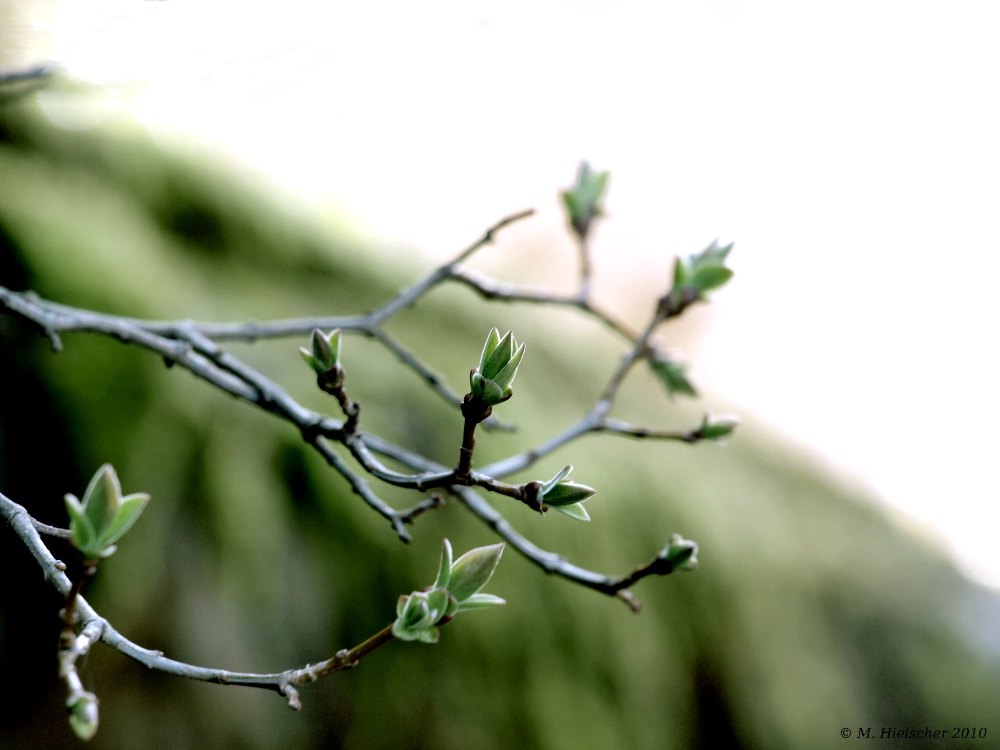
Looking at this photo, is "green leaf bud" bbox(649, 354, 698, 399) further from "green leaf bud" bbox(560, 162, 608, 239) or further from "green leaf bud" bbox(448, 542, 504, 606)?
"green leaf bud" bbox(448, 542, 504, 606)

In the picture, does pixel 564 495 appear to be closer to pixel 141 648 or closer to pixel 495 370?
pixel 495 370

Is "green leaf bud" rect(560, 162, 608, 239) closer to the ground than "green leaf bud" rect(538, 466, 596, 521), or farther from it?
farther from it

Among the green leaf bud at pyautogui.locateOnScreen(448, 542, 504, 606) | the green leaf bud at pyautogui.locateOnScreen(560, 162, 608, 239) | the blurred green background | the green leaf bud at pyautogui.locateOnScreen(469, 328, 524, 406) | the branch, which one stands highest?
the green leaf bud at pyautogui.locateOnScreen(560, 162, 608, 239)

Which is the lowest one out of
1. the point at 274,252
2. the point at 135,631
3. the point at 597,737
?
the point at 597,737

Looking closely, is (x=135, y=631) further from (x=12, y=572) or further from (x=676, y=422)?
(x=676, y=422)

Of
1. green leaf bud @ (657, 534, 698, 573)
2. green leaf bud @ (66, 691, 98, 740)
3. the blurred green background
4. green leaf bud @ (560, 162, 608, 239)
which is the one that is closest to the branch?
green leaf bud @ (66, 691, 98, 740)

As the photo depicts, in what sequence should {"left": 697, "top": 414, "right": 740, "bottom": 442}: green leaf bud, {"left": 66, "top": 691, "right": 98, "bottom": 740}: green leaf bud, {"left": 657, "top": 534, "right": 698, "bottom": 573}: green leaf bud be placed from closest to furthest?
{"left": 66, "top": 691, "right": 98, "bottom": 740}: green leaf bud
{"left": 657, "top": 534, "right": 698, "bottom": 573}: green leaf bud
{"left": 697, "top": 414, "right": 740, "bottom": 442}: green leaf bud

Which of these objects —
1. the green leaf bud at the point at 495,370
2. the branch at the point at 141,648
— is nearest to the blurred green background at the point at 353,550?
the branch at the point at 141,648

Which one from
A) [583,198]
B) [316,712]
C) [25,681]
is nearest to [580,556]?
[316,712]

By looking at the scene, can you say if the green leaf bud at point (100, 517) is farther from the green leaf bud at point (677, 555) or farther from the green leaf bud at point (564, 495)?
the green leaf bud at point (677, 555)
